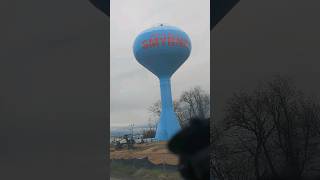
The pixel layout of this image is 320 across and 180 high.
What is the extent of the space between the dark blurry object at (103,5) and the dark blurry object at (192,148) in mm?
4854

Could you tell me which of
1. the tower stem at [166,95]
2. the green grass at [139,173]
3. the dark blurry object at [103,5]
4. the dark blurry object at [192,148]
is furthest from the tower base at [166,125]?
the dark blurry object at [192,148]

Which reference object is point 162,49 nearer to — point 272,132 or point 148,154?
point 148,154

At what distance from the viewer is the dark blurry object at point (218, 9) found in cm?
816

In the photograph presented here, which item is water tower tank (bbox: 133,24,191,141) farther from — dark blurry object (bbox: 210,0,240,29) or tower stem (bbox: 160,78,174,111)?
dark blurry object (bbox: 210,0,240,29)

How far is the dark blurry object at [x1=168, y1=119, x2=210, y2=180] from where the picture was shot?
378 centimetres

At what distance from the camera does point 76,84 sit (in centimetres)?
763

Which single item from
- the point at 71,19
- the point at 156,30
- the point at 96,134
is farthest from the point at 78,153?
the point at 156,30

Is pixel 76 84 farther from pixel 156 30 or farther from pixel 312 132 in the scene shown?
pixel 156 30

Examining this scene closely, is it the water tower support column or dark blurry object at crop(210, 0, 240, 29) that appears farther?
the water tower support column

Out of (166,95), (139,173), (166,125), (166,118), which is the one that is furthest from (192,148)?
(166,95)

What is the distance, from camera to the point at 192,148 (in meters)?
3.89

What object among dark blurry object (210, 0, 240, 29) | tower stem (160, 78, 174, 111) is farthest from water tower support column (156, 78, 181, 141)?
dark blurry object (210, 0, 240, 29)

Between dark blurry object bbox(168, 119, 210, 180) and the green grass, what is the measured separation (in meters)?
16.0

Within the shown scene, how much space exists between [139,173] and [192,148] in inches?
708
